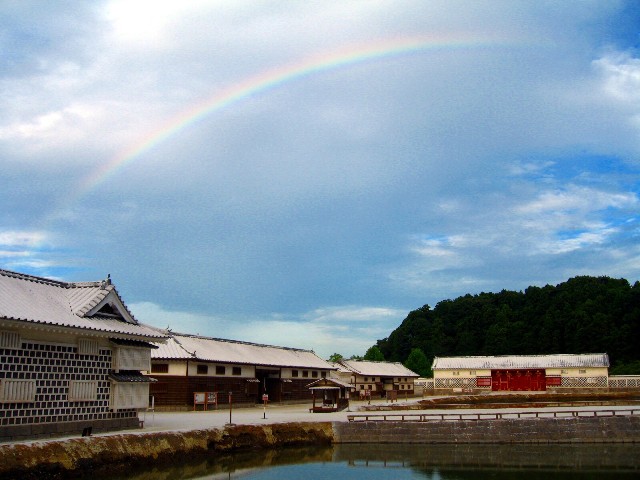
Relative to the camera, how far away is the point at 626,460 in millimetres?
26422

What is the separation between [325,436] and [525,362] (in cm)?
5431

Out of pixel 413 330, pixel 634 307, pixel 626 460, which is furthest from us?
pixel 413 330

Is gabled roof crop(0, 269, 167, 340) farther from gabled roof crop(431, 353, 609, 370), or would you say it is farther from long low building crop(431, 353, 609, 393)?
gabled roof crop(431, 353, 609, 370)

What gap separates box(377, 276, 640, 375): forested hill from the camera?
323 feet

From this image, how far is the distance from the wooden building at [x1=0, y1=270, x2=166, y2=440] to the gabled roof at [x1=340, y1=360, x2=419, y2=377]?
44063 millimetres

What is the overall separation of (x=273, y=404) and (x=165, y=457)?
3051 cm

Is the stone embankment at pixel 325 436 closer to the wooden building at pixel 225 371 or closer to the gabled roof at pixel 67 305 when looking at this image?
the gabled roof at pixel 67 305

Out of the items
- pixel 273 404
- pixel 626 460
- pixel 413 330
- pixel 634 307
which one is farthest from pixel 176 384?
pixel 413 330

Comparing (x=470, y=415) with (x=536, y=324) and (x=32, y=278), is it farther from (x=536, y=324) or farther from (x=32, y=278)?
(x=536, y=324)

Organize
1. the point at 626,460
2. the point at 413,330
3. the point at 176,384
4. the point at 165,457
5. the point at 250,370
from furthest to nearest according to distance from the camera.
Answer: the point at 413,330 → the point at 250,370 → the point at 176,384 → the point at 626,460 → the point at 165,457

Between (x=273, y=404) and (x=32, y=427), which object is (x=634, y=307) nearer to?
(x=273, y=404)

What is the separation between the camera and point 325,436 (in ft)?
106

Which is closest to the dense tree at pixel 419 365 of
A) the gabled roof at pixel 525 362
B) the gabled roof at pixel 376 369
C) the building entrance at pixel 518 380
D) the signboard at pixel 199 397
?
the gabled roof at pixel 525 362

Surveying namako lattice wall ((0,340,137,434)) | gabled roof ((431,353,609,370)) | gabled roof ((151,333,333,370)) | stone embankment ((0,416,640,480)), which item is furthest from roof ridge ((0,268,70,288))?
gabled roof ((431,353,609,370))
